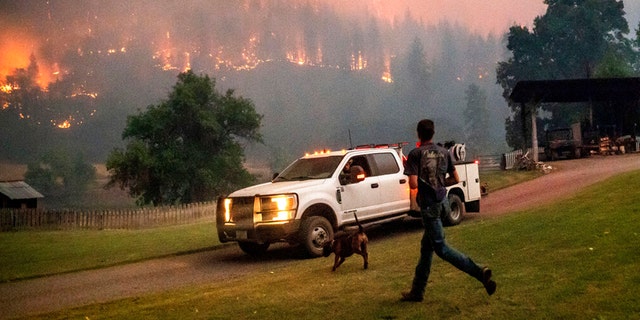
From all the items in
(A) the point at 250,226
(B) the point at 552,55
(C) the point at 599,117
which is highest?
(B) the point at 552,55

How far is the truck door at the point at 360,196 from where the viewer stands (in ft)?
38.1

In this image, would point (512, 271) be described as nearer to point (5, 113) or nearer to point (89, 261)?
point (89, 261)

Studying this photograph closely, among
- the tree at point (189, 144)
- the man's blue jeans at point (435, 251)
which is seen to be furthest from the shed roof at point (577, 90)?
the man's blue jeans at point (435, 251)

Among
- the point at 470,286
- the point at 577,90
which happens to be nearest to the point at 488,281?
the point at 470,286

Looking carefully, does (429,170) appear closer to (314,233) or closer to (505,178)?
(314,233)

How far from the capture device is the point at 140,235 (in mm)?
18484

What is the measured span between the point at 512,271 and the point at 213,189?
1798 inches

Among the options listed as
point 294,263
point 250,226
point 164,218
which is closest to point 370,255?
point 294,263

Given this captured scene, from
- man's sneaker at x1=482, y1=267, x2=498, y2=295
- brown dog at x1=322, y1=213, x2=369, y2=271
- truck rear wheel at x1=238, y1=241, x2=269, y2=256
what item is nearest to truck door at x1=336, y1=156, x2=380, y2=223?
truck rear wheel at x1=238, y1=241, x2=269, y2=256

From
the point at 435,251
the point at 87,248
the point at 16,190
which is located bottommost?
the point at 87,248

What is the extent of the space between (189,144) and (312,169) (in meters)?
40.8

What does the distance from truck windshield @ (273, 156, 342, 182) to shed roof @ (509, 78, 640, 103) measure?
2277cm

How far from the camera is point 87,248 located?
15664mm

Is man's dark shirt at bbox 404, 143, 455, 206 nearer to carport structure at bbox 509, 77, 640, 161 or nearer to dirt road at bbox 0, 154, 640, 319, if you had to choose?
dirt road at bbox 0, 154, 640, 319
